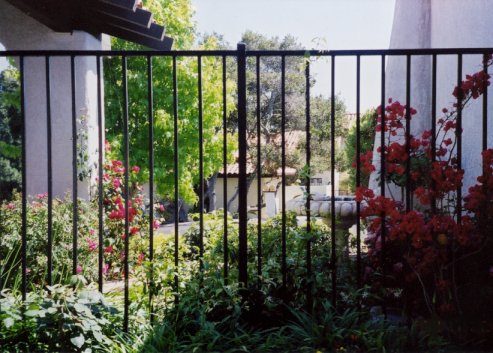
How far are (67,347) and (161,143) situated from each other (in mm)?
9663

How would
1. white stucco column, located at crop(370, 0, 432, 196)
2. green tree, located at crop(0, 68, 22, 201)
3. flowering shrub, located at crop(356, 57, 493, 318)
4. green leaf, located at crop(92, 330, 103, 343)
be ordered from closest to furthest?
green leaf, located at crop(92, 330, 103, 343), flowering shrub, located at crop(356, 57, 493, 318), white stucco column, located at crop(370, 0, 432, 196), green tree, located at crop(0, 68, 22, 201)

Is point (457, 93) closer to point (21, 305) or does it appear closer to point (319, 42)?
point (319, 42)

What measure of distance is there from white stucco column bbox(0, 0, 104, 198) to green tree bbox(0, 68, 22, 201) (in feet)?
4.86

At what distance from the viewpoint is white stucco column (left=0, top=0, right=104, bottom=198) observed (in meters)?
6.15

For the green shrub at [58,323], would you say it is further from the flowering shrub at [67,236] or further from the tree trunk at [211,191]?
the tree trunk at [211,191]

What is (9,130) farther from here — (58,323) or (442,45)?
(58,323)

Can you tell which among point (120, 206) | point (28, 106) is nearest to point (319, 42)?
point (120, 206)

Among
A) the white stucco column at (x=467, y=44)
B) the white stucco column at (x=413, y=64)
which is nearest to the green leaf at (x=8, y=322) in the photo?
the white stucco column at (x=467, y=44)

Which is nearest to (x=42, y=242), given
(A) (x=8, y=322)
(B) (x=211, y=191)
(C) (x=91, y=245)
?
(C) (x=91, y=245)

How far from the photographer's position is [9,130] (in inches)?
592

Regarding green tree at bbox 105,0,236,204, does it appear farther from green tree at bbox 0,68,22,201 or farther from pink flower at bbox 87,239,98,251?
pink flower at bbox 87,239,98,251

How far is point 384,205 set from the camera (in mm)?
3031

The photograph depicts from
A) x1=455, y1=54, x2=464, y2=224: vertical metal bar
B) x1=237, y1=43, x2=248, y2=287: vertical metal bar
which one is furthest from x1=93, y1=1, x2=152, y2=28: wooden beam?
x1=455, y1=54, x2=464, y2=224: vertical metal bar

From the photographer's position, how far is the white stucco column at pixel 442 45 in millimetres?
4527
